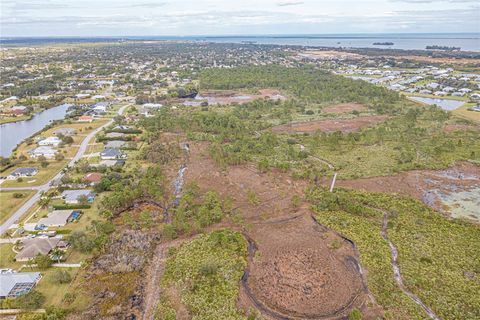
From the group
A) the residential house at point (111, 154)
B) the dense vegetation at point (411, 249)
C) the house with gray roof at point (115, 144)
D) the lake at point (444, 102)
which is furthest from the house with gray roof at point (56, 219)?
the lake at point (444, 102)

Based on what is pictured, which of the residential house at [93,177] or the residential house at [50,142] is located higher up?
the residential house at [93,177]

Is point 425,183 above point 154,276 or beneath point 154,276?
beneath

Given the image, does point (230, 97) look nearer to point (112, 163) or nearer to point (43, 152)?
point (112, 163)

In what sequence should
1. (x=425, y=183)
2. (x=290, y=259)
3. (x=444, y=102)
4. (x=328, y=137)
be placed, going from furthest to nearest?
(x=444, y=102)
(x=328, y=137)
(x=425, y=183)
(x=290, y=259)

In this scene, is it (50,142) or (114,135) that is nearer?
(50,142)

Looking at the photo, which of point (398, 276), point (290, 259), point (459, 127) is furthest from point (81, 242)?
point (459, 127)

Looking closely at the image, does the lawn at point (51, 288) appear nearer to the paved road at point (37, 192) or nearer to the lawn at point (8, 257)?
the lawn at point (8, 257)

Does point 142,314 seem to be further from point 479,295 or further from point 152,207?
point 479,295

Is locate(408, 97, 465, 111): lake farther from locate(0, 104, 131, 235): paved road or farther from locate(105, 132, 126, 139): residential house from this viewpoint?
locate(0, 104, 131, 235): paved road
